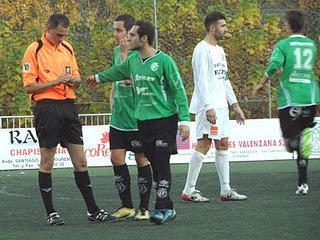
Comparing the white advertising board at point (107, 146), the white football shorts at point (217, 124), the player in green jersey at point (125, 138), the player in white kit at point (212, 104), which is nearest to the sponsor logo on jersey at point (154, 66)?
the player in green jersey at point (125, 138)

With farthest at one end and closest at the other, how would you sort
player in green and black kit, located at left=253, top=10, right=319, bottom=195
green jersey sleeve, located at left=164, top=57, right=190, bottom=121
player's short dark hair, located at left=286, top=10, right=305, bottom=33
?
player's short dark hair, located at left=286, top=10, right=305, bottom=33 → player in green and black kit, located at left=253, top=10, right=319, bottom=195 → green jersey sleeve, located at left=164, top=57, right=190, bottom=121

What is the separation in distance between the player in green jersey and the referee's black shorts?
618mm

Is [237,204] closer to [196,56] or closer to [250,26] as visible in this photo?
[196,56]

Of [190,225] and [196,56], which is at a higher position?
[196,56]

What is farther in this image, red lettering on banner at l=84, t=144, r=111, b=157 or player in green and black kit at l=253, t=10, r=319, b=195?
red lettering on banner at l=84, t=144, r=111, b=157

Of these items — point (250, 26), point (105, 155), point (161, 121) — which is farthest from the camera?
point (250, 26)

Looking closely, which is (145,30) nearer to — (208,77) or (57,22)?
(57,22)

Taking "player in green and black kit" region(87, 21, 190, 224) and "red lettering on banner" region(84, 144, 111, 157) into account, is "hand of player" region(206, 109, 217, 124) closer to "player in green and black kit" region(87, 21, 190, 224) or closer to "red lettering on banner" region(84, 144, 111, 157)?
"player in green and black kit" region(87, 21, 190, 224)

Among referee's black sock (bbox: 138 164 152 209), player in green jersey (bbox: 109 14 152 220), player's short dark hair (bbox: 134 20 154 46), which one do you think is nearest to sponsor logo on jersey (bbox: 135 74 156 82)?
player's short dark hair (bbox: 134 20 154 46)

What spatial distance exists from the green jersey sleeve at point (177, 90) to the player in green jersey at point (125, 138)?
0.71 metres

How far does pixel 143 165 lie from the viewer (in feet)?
35.3

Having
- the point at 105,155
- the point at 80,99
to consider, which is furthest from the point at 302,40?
the point at 80,99

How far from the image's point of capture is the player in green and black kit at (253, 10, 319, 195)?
469 inches

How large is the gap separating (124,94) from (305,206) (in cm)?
223
